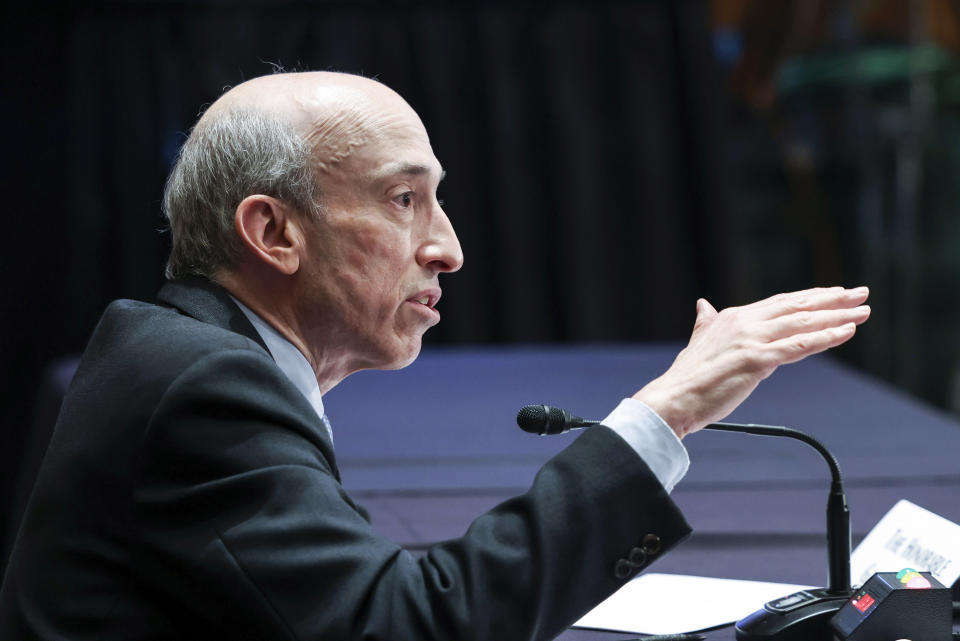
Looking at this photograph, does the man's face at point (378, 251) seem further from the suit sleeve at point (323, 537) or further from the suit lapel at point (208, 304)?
the suit sleeve at point (323, 537)

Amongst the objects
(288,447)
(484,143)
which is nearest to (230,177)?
(288,447)

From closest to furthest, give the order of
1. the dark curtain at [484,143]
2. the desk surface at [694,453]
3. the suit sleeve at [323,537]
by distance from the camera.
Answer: the suit sleeve at [323,537] < the desk surface at [694,453] < the dark curtain at [484,143]

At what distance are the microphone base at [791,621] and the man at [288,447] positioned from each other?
20cm

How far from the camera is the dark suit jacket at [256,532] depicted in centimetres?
88

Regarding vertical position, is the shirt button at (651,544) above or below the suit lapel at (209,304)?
below

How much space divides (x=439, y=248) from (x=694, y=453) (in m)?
1.21

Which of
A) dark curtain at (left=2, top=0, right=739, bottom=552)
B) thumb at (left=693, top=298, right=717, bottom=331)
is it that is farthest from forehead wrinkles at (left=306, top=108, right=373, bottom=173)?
dark curtain at (left=2, top=0, right=739, bottom=552)

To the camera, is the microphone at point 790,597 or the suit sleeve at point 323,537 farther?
the microphone at point 790,597

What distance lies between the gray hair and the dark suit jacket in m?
0.15

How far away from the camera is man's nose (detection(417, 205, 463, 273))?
3.83 feet

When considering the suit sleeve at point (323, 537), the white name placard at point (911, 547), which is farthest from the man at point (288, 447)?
the white name placard at point (911, 547)

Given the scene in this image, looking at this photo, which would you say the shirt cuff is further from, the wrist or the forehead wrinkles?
the forehead wrinkles

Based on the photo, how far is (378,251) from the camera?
1.13m

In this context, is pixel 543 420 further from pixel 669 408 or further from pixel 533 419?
pixel 669 408
